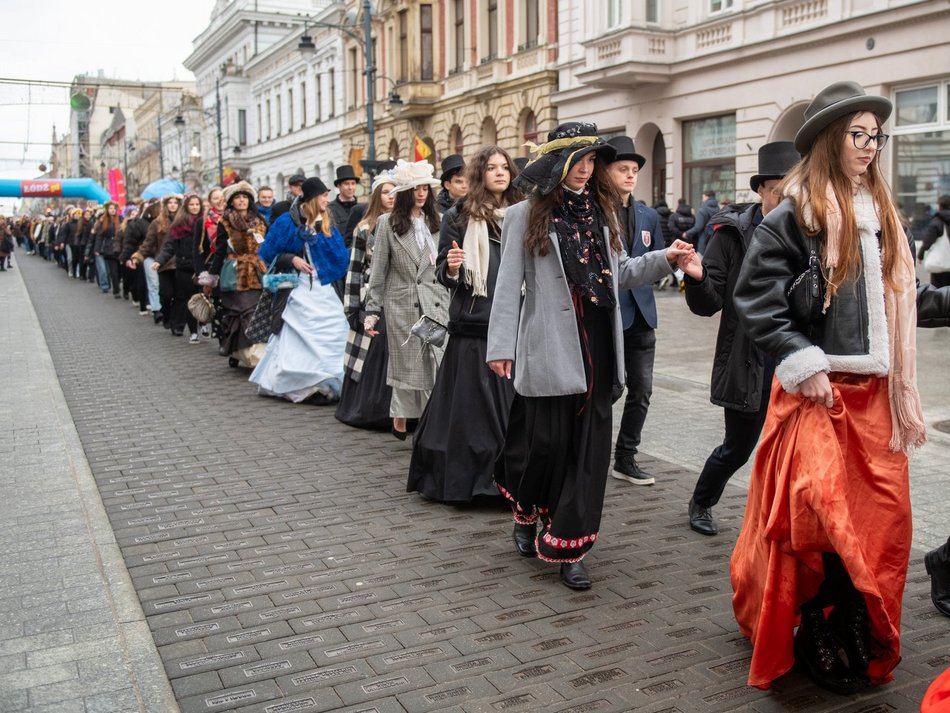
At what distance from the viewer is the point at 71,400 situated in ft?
30.5

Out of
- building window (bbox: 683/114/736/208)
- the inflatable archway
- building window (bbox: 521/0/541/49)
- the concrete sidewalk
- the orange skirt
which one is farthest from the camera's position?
the inflatable archway

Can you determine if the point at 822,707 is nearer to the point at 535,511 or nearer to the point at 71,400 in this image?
the point at 535,511

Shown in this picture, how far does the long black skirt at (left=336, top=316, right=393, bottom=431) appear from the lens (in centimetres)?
784

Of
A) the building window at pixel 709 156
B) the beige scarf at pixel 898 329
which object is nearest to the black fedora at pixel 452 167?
the beige scarf at pixel 898 329

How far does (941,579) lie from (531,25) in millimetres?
27939

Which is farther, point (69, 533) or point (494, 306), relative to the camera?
point (69, 533)

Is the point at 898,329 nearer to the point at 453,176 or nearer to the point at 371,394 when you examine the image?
the point at 453,176

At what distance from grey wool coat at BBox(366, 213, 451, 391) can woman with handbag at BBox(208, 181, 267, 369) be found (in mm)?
3823

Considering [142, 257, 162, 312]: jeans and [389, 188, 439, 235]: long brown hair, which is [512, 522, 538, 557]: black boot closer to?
[389, 188, 439, 235]: long brown hair

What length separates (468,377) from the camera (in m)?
5.86

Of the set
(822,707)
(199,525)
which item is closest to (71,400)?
(199,525)

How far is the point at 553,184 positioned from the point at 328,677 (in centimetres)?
210

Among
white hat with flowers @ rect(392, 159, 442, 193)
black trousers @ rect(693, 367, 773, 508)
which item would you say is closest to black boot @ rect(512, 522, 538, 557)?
black trousers @ rect(693, 367, 773, 508)

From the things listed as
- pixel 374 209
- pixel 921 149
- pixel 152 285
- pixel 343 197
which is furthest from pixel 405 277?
pixel 921 149
